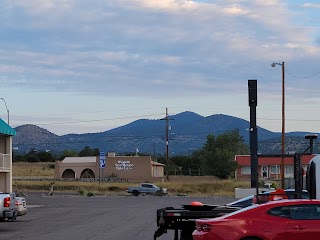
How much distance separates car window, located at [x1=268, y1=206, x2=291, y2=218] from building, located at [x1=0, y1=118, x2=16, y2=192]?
38.4 metres

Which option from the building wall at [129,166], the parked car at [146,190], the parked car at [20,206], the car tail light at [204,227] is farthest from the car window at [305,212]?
the building wall at [129,166]

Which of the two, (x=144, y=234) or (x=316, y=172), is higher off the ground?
(x=316, y=172)

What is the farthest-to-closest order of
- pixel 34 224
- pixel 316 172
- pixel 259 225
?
pixel 34 224, pixel 316 172, pixel 259 225

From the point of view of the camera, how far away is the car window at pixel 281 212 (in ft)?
48.3

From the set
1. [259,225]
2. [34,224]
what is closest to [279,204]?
[259,225]

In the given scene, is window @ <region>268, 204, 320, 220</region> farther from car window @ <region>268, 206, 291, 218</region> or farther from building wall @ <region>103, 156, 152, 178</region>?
building wall @ <region>103, 156, 152, 178</region>

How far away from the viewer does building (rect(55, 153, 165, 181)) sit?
108688 mm

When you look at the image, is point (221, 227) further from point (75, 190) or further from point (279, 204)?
point (75, 190)

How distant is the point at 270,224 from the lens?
1454 cm

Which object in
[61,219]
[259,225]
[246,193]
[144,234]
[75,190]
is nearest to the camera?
[259,225]

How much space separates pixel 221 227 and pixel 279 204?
1.26 m

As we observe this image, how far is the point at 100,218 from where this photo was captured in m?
34.5

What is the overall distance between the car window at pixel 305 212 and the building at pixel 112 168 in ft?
305

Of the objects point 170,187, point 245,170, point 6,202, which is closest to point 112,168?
point 245,170
